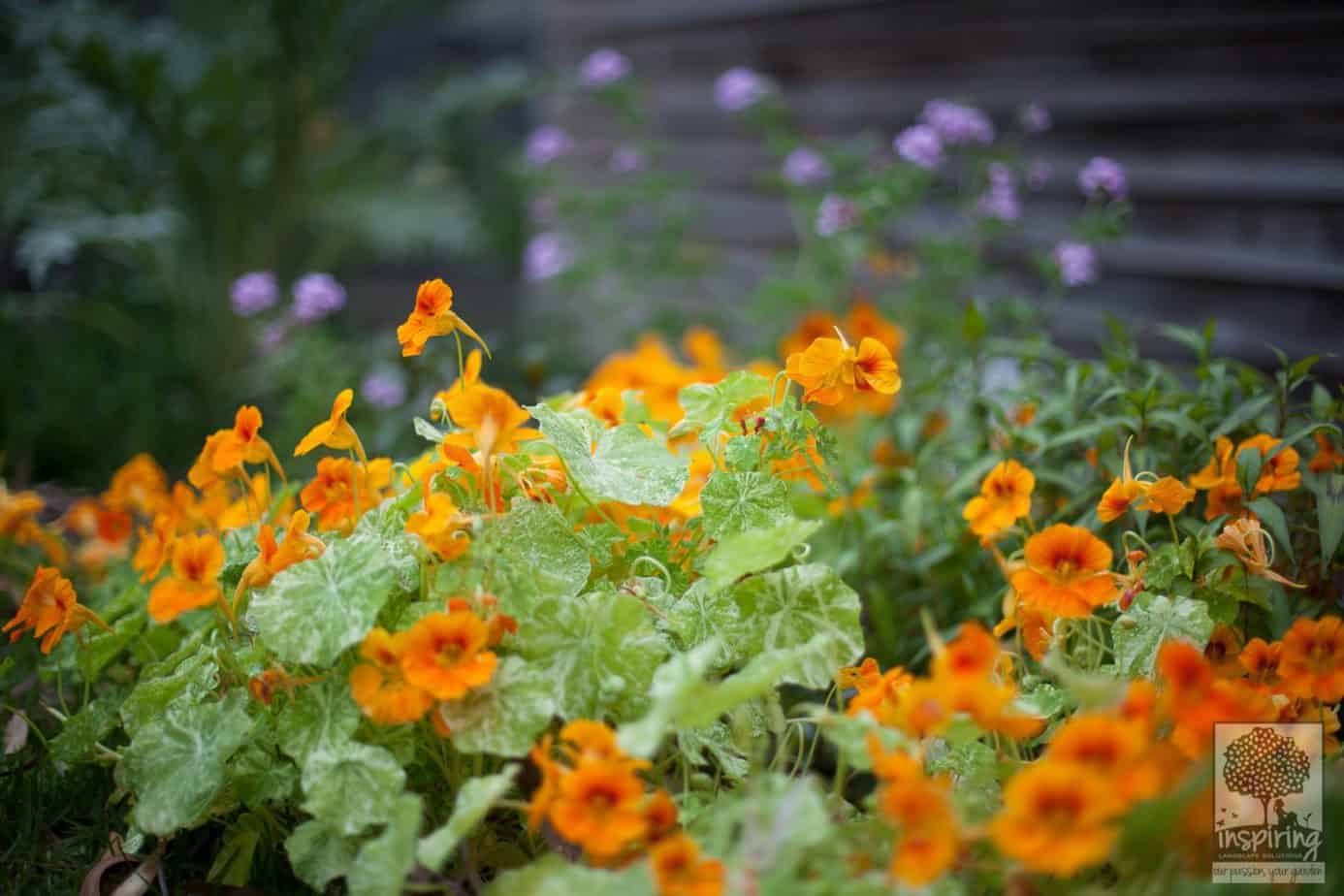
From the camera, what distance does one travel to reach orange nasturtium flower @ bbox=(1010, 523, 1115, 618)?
84 cm

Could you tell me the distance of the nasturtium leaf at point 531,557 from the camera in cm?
84

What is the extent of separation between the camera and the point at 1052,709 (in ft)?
2.81

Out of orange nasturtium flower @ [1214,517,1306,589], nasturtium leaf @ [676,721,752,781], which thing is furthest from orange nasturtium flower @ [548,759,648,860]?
orange nasturtium flower @ [1214,517,1306,589]

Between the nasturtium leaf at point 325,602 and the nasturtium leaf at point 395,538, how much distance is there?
0.02 metres

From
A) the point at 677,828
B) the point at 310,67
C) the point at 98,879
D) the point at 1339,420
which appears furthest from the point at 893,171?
the point at 310,67

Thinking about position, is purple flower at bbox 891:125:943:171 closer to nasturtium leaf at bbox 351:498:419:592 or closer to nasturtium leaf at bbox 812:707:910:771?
nasturtium leaf at bbox 351:498:419:592

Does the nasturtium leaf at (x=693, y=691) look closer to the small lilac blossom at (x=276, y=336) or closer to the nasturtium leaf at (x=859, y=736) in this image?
the nasturtium leaf at (x=859, y=736)

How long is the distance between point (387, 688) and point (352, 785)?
8 cm

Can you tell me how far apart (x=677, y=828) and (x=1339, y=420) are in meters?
1.00

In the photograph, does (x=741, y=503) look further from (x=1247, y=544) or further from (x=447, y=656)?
(x=1247, y=544)

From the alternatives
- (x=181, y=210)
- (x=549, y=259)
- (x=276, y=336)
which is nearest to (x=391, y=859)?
(x=276, y=336)

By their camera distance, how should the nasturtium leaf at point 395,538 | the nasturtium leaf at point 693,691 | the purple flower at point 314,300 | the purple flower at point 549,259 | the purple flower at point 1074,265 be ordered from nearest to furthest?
the nasturtium leaf at point 693,691 → the nasturtium leaf at point 395,538 → the purple flower at point 1074,265 → the purple flower at point 314,300 → the purple flower at point 549,259

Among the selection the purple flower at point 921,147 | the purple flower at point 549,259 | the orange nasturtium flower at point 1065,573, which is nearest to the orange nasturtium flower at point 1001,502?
the orange nasturtium flower at point 1065,573

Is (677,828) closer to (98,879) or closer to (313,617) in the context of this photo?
(313,617)
